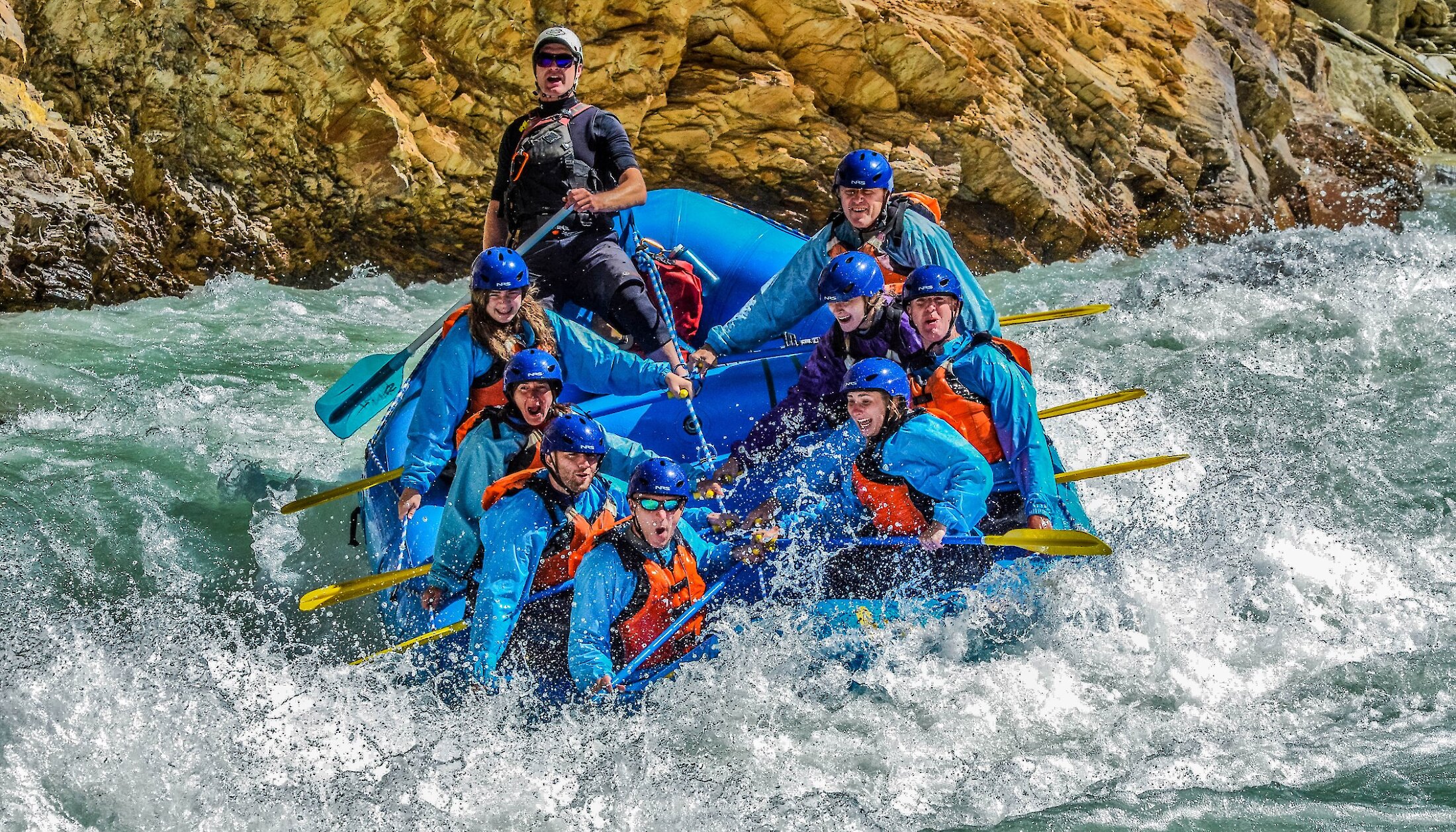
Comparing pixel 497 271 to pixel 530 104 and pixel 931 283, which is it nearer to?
pixel 931 283

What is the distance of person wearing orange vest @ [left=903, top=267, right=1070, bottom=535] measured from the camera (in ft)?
15.1

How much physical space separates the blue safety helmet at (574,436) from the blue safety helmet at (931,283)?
1.32m

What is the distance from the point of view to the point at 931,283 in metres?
4.61

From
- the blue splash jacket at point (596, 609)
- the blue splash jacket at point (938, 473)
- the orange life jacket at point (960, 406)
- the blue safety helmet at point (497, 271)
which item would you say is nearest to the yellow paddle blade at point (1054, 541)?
the blue splash jacket at point (938, 473)

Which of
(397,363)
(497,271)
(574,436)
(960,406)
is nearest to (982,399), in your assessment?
(960,406)

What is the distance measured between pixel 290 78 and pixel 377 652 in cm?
523

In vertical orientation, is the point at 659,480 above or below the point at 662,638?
above

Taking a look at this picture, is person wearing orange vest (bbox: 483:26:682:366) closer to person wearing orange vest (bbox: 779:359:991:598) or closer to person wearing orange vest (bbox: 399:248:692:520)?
person wearing orange vest (bbox: 399:248:692:520)

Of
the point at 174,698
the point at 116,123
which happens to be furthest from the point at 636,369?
the point at 116,123

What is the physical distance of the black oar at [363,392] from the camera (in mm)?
5500

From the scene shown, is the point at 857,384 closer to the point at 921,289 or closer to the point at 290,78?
the point at 921,289

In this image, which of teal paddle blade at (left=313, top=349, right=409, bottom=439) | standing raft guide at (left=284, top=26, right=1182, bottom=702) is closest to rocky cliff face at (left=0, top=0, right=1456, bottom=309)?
teal paddle blade at (left=313, top=349, right=409, bottom=439)

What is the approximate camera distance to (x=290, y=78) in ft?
27.2

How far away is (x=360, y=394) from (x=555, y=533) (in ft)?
5.86
